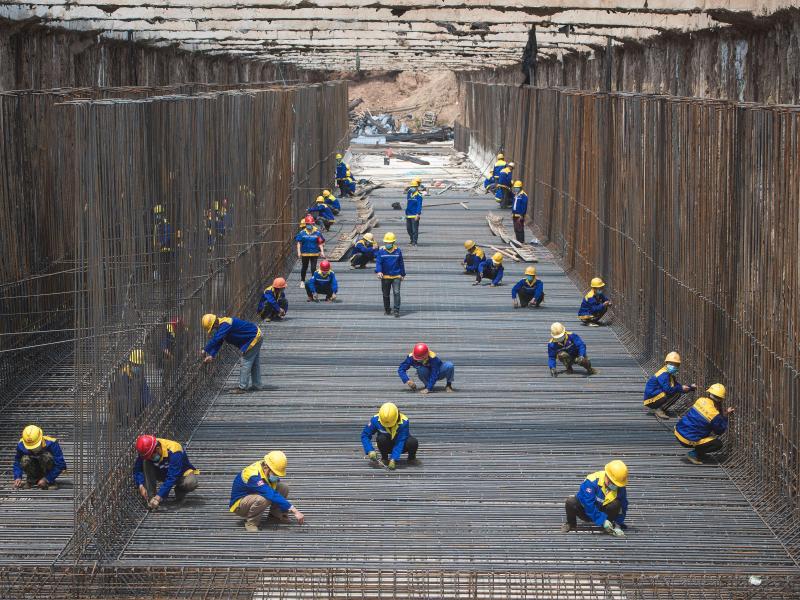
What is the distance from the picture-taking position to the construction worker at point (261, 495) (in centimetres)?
1174

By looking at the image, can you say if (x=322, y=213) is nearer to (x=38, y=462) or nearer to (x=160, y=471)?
(x=38, y=462)

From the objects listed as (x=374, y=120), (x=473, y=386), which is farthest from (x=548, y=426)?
(x=374, y=120)

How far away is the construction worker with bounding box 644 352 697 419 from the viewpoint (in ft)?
50.0

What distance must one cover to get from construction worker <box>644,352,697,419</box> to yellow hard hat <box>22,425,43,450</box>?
7.04 m

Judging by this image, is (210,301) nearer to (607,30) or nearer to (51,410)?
(51,410)

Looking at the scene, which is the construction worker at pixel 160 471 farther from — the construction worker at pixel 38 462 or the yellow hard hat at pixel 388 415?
the yellow hard hat at pixel 388 415

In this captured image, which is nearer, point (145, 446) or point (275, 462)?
Result: point (275, 462)

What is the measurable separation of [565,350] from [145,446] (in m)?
7.27

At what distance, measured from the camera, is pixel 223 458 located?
13.9 metres

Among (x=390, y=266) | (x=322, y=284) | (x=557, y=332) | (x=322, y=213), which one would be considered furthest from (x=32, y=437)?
(x=322, y=213)

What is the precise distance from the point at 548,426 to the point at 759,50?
7310mm

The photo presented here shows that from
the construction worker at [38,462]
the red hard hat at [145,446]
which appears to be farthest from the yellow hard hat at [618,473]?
the construction worker at [38,462]

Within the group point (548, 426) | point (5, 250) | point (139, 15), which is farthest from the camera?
point (139, 15)

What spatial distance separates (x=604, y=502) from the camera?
463 inches
